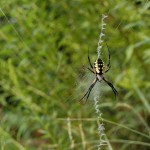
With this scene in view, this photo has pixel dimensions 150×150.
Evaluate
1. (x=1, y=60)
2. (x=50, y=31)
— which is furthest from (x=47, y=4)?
(x=1, y=60)

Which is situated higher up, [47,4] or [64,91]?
[47,4]

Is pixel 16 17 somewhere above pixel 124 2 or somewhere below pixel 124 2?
above

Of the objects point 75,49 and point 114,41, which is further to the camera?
point 75,49

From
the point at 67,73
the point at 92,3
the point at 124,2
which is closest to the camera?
the point at 124,2

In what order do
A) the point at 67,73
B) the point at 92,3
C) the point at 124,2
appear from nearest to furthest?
the point at 124,2 < the point at 92,3 < the point at 67,73

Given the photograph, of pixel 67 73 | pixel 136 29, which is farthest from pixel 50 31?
pixel 136 29

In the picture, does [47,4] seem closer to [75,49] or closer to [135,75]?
[75,49]

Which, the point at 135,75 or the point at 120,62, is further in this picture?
the point at 120,62

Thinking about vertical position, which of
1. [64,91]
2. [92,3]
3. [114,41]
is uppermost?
[92,3]

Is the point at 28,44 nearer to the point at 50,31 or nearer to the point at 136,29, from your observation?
the point at 50,31
